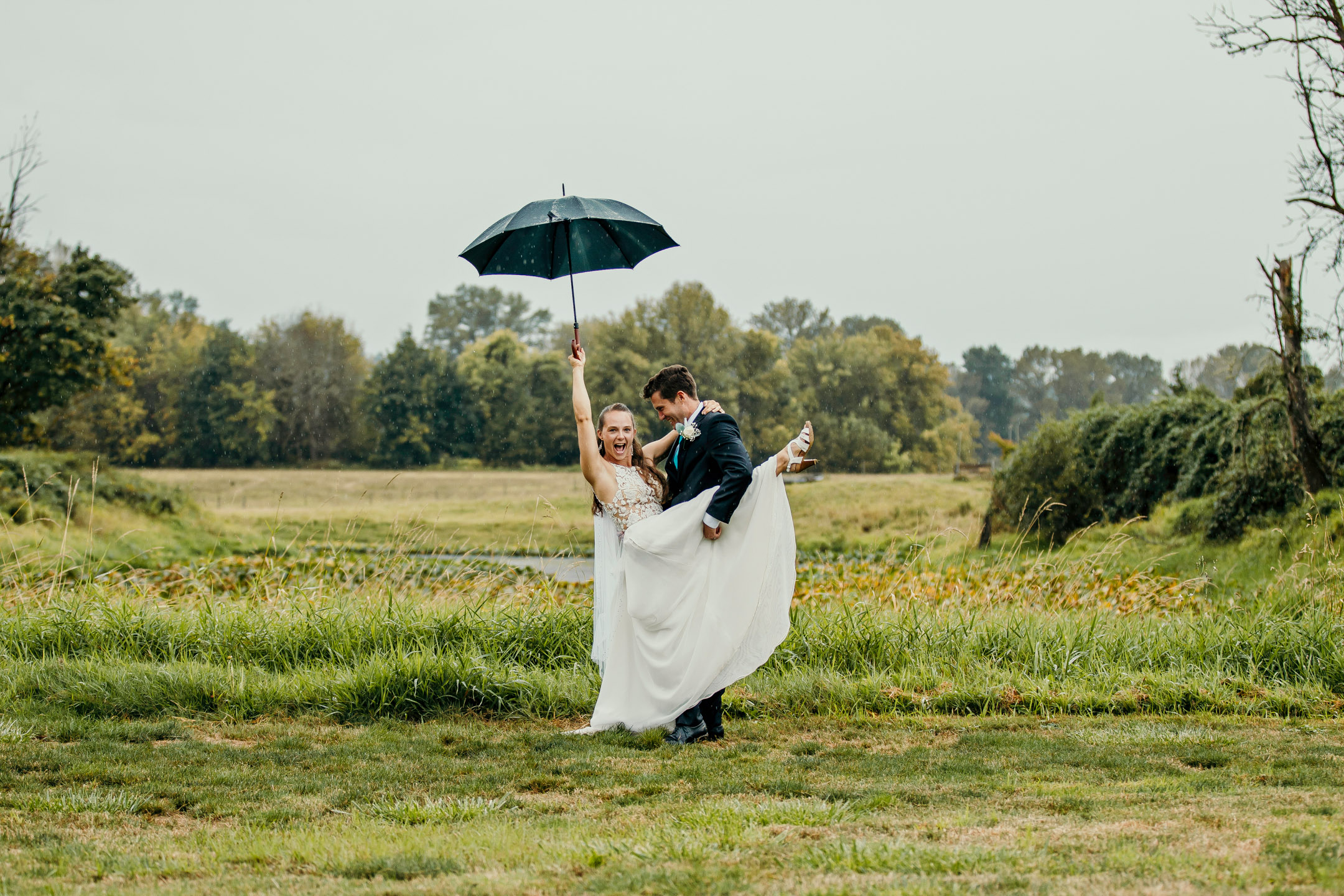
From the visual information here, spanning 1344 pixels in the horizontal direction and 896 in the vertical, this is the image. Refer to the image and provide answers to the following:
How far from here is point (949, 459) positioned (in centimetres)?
6812

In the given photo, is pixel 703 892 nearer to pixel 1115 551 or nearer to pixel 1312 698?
pixel 1312 698

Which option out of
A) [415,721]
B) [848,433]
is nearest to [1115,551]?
[415,721]

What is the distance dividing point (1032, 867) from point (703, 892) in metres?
1.00

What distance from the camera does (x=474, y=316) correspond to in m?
99.7

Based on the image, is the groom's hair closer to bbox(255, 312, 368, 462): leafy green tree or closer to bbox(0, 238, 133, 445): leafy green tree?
bbox(0, 238, 133, 445): leafy green tree

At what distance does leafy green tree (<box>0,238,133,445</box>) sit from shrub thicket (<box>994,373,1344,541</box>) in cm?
2436

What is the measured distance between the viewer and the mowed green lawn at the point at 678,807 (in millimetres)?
3100

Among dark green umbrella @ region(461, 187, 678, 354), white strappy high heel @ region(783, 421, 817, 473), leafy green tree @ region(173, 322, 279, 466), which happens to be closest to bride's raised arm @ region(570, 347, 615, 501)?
dark green umbrella @ region(461, 187, 678, 354)

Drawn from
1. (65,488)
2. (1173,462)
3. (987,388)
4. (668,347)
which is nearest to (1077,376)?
(987,388)

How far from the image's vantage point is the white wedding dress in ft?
18.4

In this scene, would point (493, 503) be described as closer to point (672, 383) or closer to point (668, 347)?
point (668, 347)

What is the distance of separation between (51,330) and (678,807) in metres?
28.2

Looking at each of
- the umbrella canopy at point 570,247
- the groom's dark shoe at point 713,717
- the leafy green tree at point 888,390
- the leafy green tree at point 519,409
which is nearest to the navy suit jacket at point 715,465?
the groom's dark shoe at point 713,717

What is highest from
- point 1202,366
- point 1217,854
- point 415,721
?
point 1202,366
